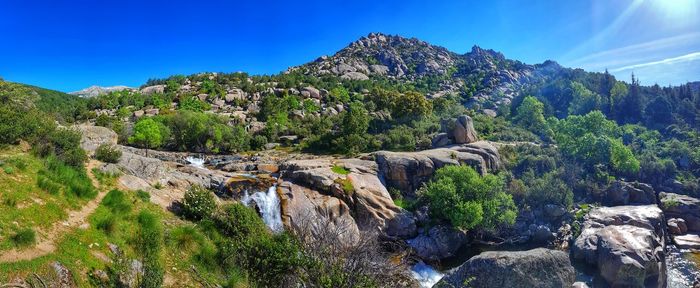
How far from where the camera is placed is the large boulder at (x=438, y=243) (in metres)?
→ 26.0

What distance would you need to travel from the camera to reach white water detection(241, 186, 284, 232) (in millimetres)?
23453

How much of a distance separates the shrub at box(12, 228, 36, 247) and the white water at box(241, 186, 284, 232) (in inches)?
539

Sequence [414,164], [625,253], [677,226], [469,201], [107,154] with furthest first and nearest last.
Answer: [414,164] → [677,226] → [469,201] → [625,253] → [107,154]

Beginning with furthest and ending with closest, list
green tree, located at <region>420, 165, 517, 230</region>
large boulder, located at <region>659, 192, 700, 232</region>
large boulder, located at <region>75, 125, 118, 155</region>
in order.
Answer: large boulder, located at <region>659, 192, 700, 232</region>
green tree, located at <region>420, 165, 517, 230</region>
large boulder, located at <region>75, 125, 118, 155</region>

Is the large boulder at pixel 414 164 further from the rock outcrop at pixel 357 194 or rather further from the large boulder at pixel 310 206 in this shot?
the large boulder at pixel 310 206

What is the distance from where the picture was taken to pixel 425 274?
2328 centimetres

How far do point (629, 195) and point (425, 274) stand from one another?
27.4 metres

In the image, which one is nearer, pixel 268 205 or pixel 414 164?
pixel 268 205

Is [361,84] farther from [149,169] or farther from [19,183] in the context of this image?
[19,183]

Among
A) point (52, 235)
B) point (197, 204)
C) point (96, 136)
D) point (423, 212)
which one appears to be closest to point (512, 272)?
point (197, 204)

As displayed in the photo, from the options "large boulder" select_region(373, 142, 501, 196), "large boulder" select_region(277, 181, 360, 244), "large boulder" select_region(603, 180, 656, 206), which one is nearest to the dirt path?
"large boulder" select_region(277, 181, 360, 244)

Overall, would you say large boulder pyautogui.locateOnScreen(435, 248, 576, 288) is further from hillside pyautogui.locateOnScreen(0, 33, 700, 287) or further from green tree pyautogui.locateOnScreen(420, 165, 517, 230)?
green tree pyautogui.locateOnScreen(420, 165, 517, 230)

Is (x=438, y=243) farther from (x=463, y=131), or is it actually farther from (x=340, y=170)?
(x=463, y=131)

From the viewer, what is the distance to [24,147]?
15.8m
